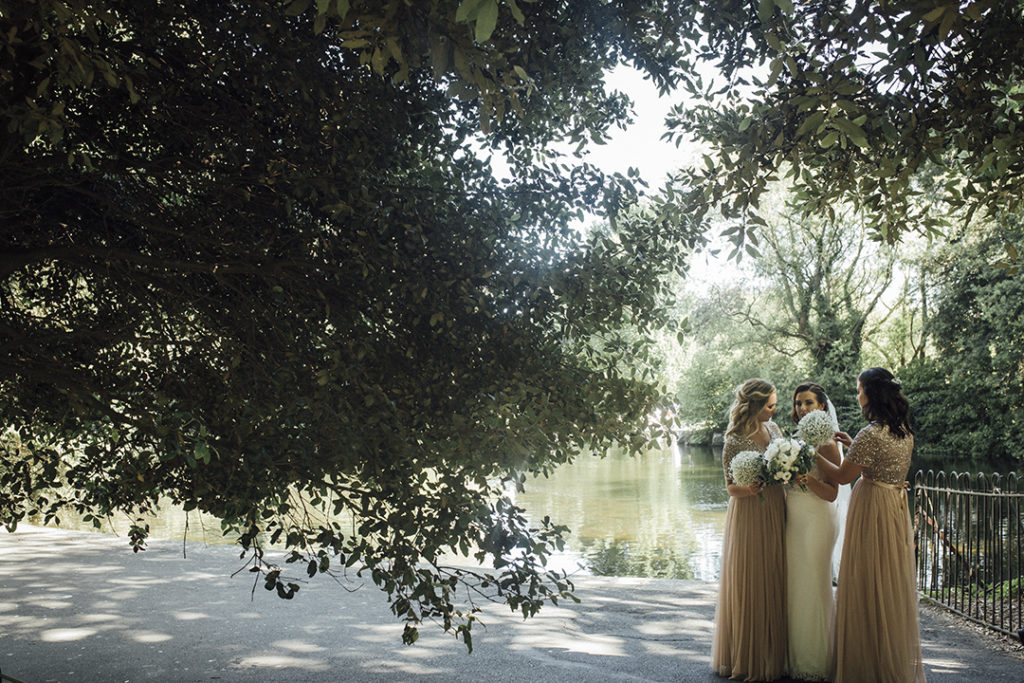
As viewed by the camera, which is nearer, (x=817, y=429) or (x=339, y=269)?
(x=339, y=269)

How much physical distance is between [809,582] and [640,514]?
1339 cm

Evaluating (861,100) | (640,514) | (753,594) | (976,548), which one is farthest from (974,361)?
(861,100)

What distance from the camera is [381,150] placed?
475 centimetres

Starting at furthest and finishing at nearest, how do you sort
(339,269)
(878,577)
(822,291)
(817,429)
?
(822,291)
(817,429)
(878,577)
(339,269)

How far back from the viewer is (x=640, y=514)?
20047mm

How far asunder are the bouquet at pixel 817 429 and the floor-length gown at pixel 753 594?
499mm

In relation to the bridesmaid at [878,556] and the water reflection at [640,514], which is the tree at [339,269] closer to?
the bridesmaid at [878,556]

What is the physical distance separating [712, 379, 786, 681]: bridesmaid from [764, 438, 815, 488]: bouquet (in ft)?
0.61

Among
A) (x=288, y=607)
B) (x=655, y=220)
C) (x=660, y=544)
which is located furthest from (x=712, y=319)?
Answer: (x=655, y=220)

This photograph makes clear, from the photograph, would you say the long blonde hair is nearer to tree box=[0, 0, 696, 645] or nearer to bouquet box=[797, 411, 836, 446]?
bouquet box=[797, 411, 836, 446]

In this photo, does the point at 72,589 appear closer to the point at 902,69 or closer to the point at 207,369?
the point at 207,369

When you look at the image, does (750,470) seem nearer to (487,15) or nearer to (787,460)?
(787,460)

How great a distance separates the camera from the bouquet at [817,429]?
23.4 ft

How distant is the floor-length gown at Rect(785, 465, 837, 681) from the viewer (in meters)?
6.78
